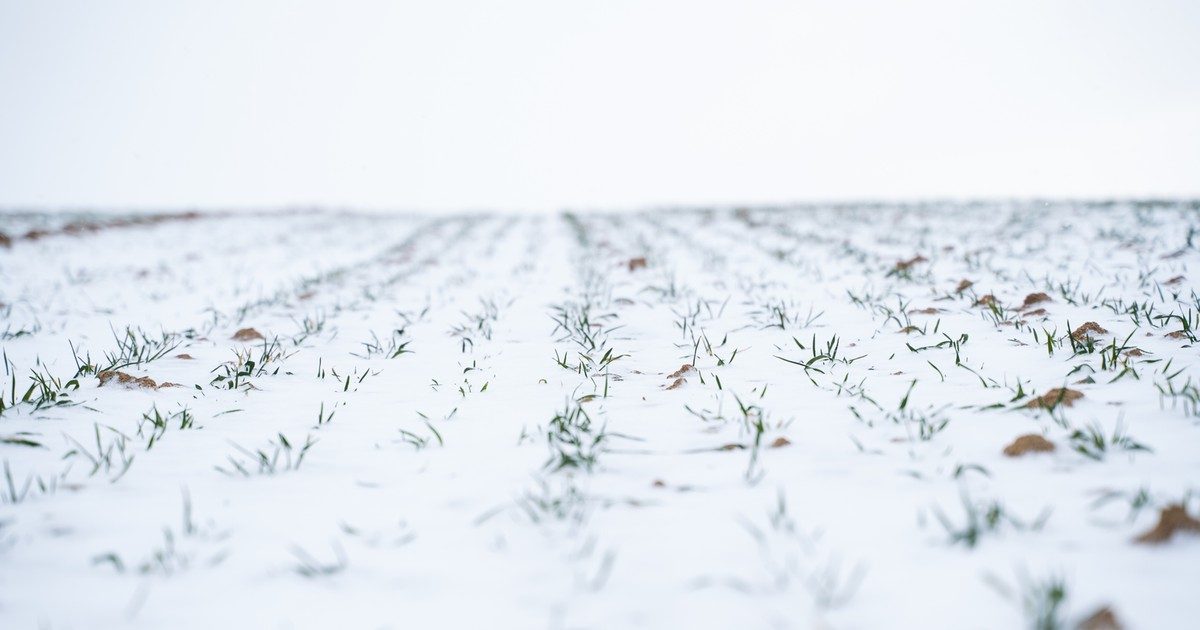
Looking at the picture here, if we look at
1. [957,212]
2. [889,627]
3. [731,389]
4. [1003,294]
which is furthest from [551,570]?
[957,212]

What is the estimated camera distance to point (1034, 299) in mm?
4344

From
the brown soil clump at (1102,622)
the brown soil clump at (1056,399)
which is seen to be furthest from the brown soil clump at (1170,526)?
the brown soil clump at (1056,399)

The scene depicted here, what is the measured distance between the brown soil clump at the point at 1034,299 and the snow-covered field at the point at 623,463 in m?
0.02

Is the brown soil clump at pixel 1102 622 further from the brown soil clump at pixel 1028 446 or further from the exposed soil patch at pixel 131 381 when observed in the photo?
the exposed soil patch at pixel 131 381

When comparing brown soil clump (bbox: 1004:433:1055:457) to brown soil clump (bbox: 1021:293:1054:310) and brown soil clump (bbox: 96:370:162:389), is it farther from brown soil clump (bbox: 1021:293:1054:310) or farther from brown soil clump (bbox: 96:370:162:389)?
brown soil clump (bbox: 96:370:162:389)

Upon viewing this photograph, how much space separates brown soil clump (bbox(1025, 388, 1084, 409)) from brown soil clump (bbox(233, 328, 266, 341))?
4.56m

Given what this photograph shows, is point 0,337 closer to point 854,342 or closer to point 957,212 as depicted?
point 854,342

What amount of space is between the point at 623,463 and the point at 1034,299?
3643mm

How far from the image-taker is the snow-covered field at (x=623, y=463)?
5.08 feet

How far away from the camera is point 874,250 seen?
788cm

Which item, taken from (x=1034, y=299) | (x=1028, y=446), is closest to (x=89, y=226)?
(x=1034, y=299)

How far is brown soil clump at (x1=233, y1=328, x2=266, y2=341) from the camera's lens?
14.4 feet

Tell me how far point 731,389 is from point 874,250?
5.71 m

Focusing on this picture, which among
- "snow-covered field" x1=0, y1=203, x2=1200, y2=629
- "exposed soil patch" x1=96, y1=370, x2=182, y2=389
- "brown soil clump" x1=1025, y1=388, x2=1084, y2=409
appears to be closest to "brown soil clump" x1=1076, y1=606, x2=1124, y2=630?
"snow-covered field" x1=0, y1=203, x2=1200, y2=629
